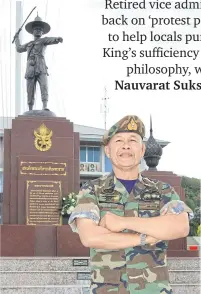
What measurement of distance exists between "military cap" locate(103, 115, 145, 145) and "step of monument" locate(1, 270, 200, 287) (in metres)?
5.30

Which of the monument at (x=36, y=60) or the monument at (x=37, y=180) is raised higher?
the monument at (x=36, y=60)

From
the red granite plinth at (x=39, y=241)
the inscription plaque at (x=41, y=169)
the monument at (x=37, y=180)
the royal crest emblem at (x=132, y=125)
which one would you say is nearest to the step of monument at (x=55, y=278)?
the red granite plinth at (x=39, y=241)

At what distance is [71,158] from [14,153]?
1.13 metres

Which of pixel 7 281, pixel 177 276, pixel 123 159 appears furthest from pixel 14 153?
pixel 123 159

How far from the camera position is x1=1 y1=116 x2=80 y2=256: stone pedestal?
8914mm

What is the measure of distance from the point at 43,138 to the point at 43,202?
1336 millimetres

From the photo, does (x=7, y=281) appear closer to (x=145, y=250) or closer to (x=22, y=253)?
(x=22, y=253)

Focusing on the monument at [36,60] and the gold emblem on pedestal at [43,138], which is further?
the monument at [36,60]

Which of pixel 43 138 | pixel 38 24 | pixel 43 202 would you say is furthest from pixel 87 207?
pixel 38 24

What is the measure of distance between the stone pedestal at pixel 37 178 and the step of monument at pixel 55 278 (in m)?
1.28

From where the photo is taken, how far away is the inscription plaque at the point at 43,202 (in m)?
9.28

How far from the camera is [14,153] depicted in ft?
32.1

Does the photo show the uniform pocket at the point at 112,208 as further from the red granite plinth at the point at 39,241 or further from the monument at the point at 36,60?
the monument at the point at 36,60

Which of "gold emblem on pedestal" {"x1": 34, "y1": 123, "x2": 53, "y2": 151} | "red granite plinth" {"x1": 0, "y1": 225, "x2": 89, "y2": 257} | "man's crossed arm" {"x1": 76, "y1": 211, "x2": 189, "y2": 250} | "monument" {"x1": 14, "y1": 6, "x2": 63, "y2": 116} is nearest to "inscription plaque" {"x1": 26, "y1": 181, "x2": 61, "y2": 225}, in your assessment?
"red granite plinth" {"x1": 0, "y1": 225, "x2": 89, "y2": 257}
